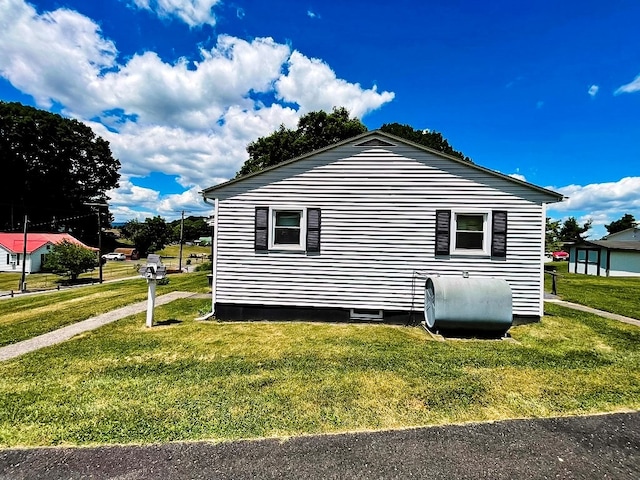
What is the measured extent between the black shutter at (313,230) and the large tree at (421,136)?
21672 mm

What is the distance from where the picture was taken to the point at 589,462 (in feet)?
10.0

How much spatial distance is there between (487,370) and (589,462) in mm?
2221

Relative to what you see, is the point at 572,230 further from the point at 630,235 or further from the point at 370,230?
the point at 370,230

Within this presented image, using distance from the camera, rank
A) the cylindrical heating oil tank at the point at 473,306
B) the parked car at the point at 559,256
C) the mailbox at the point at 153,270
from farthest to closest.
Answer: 1. the parked car at the point at 559,256
2. the mailbox at the point at 153,270
3. the cylindrical heating oil tank at the point at 473,306

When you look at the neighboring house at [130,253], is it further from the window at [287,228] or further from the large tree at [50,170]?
the window at [287,228]

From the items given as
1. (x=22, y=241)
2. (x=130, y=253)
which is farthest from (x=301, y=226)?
(x=130, y=253)

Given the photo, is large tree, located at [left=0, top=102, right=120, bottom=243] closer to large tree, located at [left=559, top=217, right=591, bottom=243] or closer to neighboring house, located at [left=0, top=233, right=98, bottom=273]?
neighboring house, located at [left=0, top=233, right=98, bottom=273]

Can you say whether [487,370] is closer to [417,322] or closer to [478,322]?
[478,322]

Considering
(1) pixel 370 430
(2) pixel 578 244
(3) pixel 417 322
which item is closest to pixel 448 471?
(1) pixel 370 430

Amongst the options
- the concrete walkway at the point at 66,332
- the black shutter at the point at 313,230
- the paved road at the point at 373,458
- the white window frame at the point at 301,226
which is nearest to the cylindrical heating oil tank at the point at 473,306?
the black shutter at the point at 313,230

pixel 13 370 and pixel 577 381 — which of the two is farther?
pixel 13 370

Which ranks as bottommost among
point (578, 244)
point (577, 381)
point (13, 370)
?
point (13, 370)

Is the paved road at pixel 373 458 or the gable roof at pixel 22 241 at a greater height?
the gable roof at pixel 22 241

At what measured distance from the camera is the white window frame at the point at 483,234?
8.09 metres
